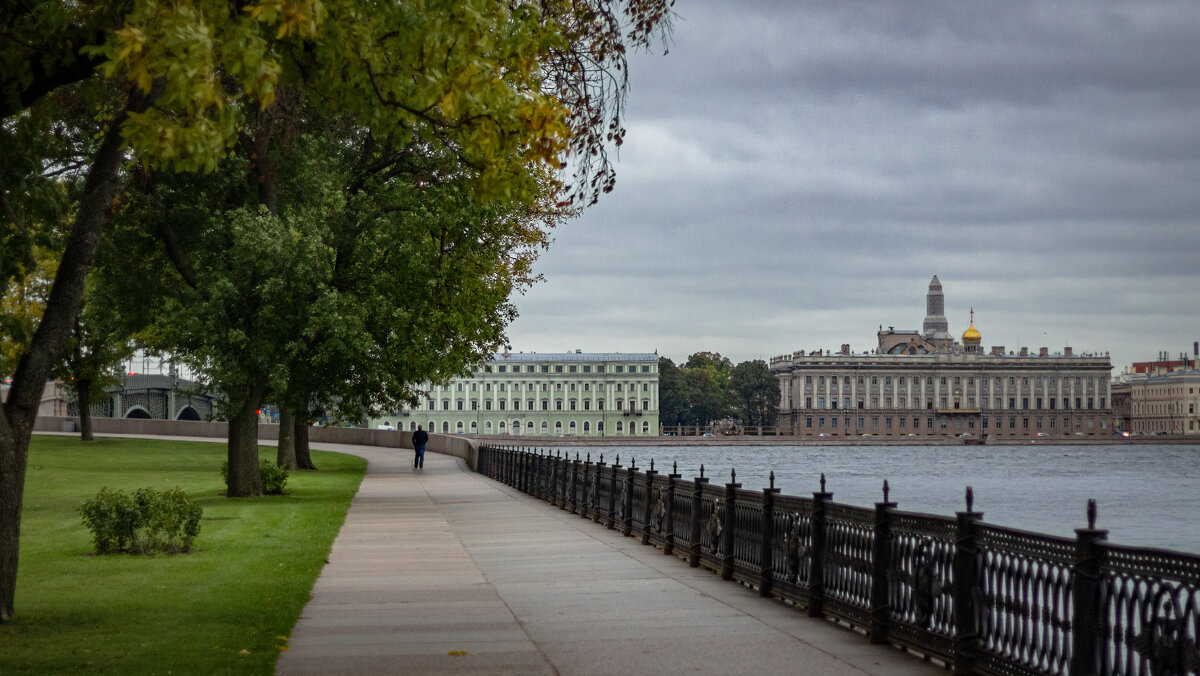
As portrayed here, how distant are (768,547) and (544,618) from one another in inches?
107

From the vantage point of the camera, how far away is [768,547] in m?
13.6

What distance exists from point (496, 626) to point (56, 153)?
24.4 ft

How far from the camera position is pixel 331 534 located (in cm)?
2198

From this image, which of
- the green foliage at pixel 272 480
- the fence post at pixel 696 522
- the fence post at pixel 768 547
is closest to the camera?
the fence post at pixel 768 547

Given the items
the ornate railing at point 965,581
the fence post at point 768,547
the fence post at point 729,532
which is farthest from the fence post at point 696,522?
the fence post at point 768,547

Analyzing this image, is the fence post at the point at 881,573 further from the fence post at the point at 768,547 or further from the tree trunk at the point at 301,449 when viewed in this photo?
the tree trunk at the point at 301,449

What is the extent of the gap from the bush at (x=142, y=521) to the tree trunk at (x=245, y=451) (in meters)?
13.1

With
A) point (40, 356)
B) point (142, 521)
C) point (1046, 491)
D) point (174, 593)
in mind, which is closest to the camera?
point (40, 356)

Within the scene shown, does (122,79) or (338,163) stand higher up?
(338,163)

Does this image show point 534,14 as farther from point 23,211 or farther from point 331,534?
point 331,534

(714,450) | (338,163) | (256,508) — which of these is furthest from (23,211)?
(714,450)

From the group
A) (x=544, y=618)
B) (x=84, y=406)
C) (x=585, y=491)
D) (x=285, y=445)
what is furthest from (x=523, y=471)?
(x=84, y=406)

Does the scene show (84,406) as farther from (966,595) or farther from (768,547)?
(966,595)

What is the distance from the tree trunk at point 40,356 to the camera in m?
11.3
